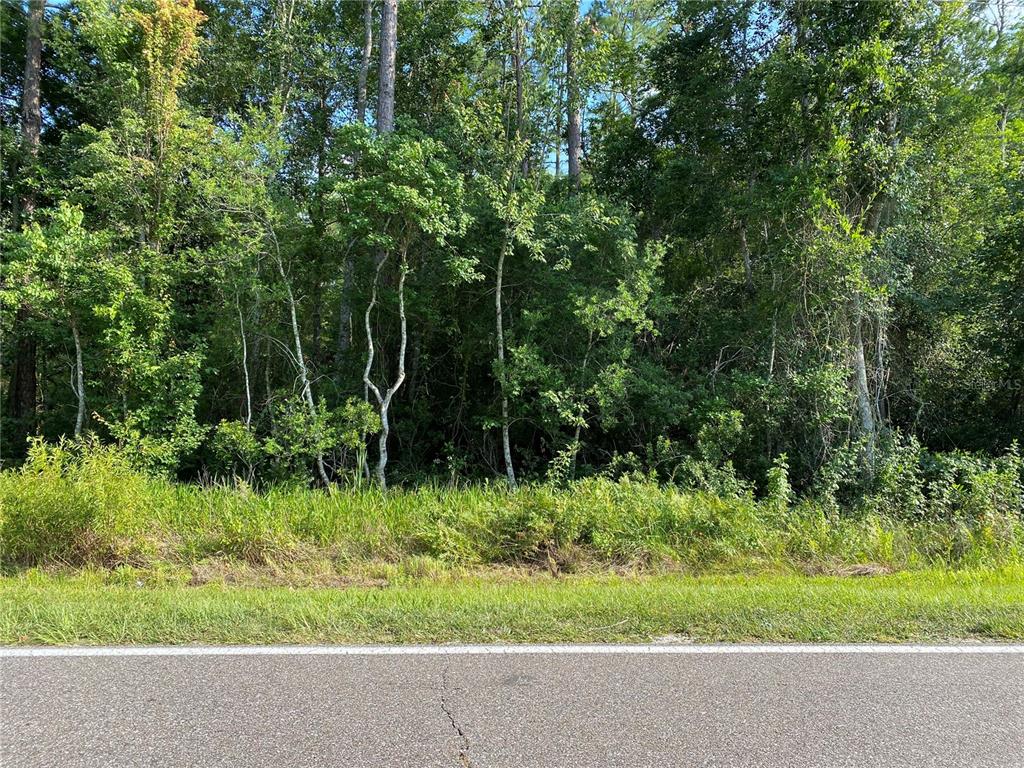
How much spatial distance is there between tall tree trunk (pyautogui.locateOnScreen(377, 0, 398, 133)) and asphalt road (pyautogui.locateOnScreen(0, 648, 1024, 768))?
10.5 m

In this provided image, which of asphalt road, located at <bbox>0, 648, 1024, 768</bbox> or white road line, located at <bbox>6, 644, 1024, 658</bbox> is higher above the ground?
asphalt road, located at <bbox>0, 648, 1024, 768</bbox>

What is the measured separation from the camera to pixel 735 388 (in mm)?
10570

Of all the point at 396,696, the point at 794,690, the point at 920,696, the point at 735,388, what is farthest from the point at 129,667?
the point at 735,388

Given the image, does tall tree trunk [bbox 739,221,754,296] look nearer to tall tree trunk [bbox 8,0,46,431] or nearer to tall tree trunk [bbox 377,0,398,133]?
tall tree trunk [bbox 377,0,398,133]

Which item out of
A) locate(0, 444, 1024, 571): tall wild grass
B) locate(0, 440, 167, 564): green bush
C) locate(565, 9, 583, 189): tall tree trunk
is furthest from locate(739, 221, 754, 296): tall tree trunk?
Result: locate(0, 440, 167, 564): green bush

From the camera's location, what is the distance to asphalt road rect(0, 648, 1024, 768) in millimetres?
2758

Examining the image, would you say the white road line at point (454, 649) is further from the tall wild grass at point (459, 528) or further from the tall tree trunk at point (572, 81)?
the tall tree trunk at point (572, 81)

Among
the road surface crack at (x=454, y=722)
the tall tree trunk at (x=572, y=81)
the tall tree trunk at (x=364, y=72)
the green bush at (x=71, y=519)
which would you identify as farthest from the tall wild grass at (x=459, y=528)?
the tall tree trunk at (x=364, y=72)

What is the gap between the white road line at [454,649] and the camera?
3887 mm

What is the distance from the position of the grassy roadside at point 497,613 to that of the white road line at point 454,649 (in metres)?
0.12

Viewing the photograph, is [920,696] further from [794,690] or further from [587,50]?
[587,50]

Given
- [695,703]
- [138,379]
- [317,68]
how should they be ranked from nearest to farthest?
[695,703]
[138,379]
[317,68]

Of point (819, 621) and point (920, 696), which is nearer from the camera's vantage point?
point (920, 696)

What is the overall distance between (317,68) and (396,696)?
16930 millimetres
